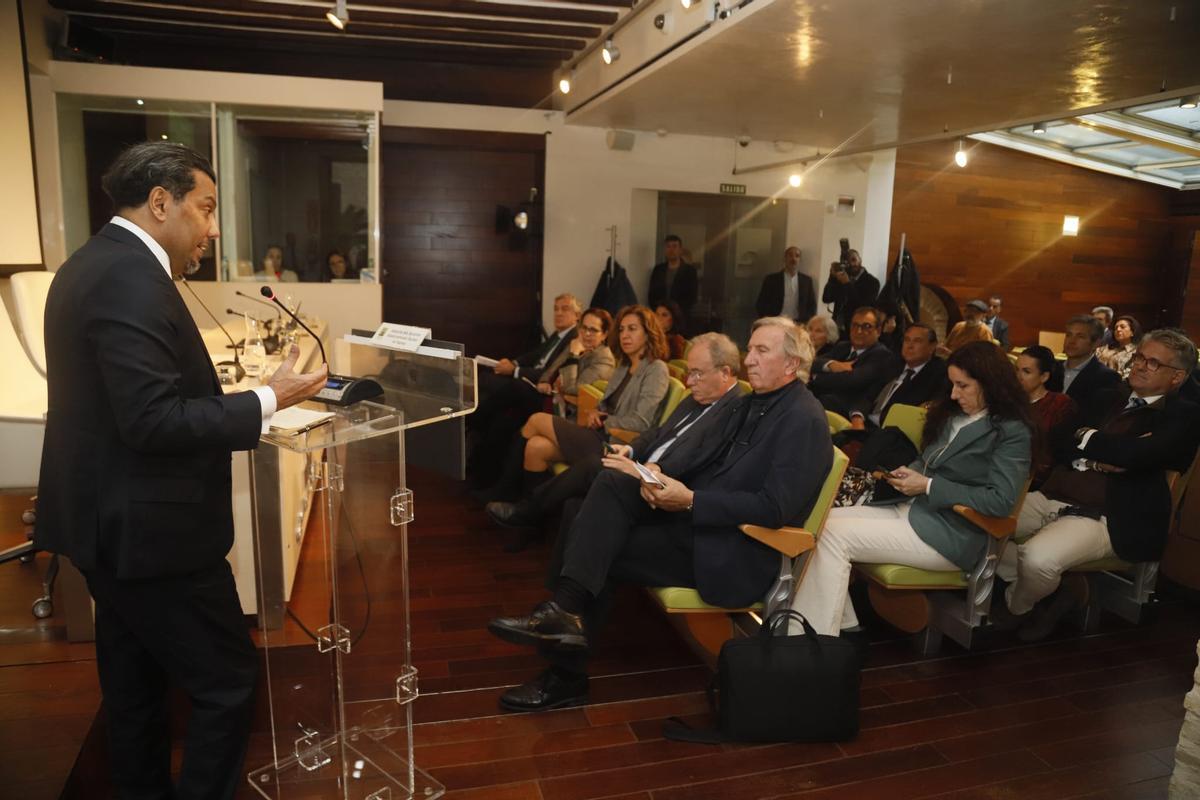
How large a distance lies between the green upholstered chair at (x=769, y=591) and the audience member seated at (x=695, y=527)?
0.03m

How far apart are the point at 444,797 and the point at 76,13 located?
6.19 meters

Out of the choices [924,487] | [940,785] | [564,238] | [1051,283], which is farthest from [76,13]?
[1051,283]

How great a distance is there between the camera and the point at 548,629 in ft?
8.30

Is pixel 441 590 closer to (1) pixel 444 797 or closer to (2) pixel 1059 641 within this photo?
(1) pixel 444 797

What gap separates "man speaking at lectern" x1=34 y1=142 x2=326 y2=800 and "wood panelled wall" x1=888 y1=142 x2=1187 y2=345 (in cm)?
819

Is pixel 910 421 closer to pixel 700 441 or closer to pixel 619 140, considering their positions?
pixel 700 441

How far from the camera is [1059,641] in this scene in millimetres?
3244

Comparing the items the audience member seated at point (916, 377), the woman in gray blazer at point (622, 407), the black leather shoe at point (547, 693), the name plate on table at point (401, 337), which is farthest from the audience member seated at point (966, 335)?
the name plate on table at point (401, 337)

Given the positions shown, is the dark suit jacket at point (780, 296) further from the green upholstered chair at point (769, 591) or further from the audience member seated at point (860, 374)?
the green upholstered chair at point (769, 591)

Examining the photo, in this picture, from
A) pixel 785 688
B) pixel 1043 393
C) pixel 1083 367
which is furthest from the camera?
pixel 1083 367

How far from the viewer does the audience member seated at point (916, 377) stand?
14.1ft

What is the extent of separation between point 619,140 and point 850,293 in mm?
2609

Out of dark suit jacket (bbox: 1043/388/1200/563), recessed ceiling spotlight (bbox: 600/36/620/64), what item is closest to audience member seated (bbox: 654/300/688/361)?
recessed ceiling spotlight (bbox: 600/36/620/64)

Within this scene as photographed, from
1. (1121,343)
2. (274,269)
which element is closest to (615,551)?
(274,269)
